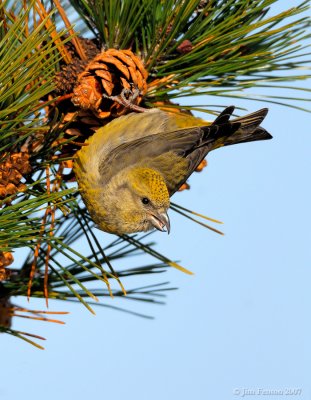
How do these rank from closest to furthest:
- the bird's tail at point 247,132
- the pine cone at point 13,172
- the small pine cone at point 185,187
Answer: the pine cone at point 13,172
the small pine cone at point 185,187
the bird's tail at point 247,132

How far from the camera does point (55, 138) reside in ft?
7.19

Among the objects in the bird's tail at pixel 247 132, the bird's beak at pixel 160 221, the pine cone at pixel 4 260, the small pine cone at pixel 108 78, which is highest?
the bird's tail at pixel 247 132

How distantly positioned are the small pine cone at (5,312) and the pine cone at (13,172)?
26.4 inches

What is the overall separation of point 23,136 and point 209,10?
3.02ft

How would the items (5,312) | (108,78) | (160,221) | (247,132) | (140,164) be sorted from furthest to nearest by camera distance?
1. (247,132)
2. (140,164)
3. (160,221)
4. (5,312)
5. (108,78)

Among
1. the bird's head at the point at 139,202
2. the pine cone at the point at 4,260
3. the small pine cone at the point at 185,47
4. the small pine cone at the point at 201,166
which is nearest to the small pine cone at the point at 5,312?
the pine cone at the point at 4,260

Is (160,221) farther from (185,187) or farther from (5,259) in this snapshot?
(5,259)

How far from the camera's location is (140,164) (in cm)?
291

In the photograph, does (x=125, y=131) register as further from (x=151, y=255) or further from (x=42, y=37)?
(x=42, y=37)

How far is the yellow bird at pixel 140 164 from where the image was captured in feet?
8.62

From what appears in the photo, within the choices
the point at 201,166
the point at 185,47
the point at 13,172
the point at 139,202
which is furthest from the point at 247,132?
the point at 13,172

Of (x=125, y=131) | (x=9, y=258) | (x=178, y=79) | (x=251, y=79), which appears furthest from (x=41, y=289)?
(x=251, y=79)

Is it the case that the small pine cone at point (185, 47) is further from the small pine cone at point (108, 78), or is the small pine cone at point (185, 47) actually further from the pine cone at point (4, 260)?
the pine cone at point (4, 260)

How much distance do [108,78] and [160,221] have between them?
0.69 metres
